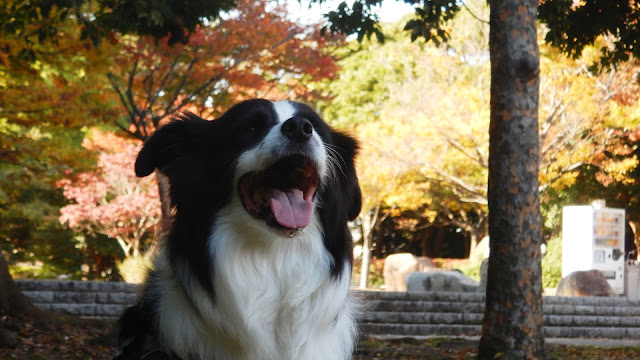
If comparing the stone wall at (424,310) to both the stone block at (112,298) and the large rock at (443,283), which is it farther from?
the large rock at (443,283)

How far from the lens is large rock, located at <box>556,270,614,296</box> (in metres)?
13.9

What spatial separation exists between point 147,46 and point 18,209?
5.64 metres

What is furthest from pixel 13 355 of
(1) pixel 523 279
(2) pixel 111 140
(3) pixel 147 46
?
(2) pixel 111 140

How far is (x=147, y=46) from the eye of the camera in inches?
454

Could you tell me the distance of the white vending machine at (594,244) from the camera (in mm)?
18219

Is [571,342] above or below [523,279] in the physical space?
below

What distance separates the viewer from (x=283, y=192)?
2469 millimetres

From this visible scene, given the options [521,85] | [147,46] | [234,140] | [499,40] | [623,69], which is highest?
[623,69]

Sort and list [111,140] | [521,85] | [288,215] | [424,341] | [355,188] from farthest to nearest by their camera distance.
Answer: [111,140]
[424,341]
[521,85]
[355,188]
[288,215]

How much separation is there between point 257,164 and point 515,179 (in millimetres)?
3849

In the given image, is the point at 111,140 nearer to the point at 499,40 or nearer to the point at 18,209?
the point at 18,209

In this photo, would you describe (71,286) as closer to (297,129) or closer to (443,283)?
(443,283)

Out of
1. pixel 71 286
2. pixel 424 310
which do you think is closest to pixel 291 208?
pixel 71 286

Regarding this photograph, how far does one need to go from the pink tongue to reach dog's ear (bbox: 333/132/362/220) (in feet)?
1.12
